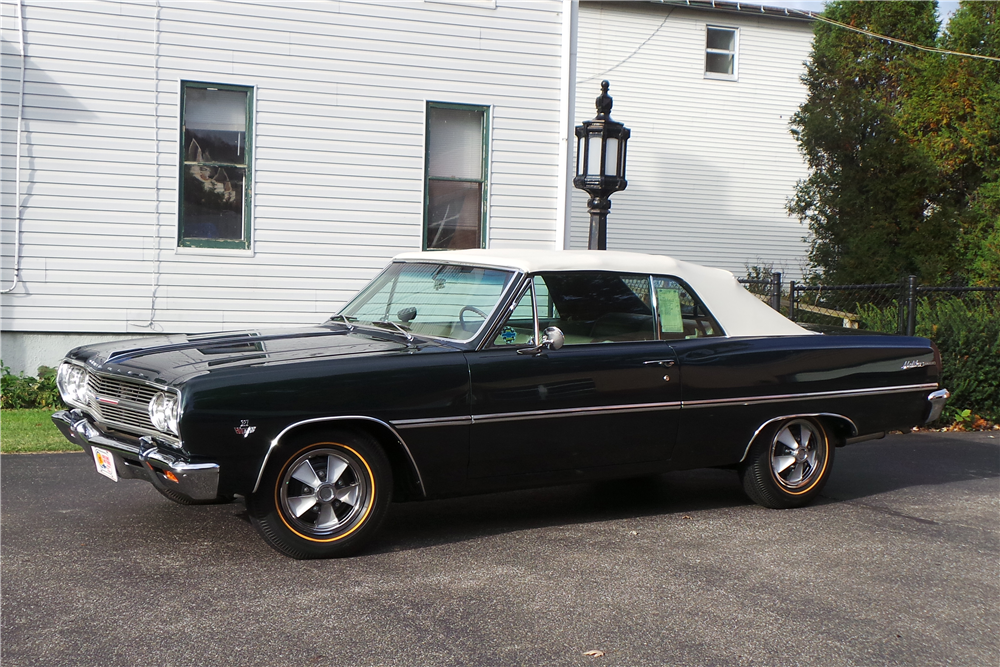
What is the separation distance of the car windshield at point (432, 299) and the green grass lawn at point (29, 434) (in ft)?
9.53

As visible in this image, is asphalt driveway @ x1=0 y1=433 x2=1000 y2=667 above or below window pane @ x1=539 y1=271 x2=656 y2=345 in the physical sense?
below

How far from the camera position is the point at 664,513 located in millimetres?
6164

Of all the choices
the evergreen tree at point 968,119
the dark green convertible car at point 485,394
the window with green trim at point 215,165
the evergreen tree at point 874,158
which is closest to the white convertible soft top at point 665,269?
the dark green convertible car at point 485,394

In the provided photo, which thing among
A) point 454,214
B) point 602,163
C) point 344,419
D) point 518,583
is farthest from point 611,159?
point 518,583

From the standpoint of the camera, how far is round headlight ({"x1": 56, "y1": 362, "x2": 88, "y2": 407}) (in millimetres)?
5430

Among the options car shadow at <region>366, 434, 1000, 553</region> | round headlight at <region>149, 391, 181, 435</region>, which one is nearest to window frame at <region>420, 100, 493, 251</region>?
car shadow at <region>366, 434, 1000, 553</region>

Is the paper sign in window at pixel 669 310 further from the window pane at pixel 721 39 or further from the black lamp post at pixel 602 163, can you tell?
the window pane at pixel 721 39

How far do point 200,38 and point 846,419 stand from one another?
7494mm

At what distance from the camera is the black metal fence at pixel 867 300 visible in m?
10.4

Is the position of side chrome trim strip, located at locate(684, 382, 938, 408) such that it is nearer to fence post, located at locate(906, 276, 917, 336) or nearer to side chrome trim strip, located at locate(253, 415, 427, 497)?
side chrome trim strip, located at locate(253, 415, 427, 497)

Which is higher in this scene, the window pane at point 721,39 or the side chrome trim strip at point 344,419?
the window pane at point 721,39

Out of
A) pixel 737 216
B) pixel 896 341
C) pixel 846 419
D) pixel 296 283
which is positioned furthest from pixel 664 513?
pixel 737 216

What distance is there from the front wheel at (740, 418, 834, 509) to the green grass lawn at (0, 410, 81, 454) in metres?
4.96

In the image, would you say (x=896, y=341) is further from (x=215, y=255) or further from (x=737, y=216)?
(x=737, y=216)
